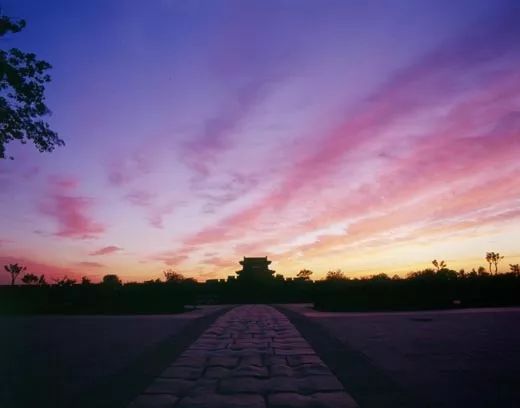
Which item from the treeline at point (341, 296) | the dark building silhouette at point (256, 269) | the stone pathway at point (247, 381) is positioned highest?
the dark building silhouette at point (256, 269)

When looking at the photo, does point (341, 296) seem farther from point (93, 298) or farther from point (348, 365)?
point (348, 365)

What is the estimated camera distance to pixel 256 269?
56000 millimetres

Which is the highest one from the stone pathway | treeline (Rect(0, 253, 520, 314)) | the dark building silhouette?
the dark building silhouette

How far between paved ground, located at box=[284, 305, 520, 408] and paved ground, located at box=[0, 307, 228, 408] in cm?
361

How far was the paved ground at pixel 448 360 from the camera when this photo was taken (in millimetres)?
4828

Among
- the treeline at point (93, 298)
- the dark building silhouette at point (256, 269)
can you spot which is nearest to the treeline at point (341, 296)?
the treeline at point (93, 298)

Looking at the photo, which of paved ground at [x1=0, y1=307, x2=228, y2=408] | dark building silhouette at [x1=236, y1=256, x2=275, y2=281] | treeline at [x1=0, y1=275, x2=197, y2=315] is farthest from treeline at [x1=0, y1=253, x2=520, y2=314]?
dark building silhouette at [x1=236, y1=256, x2=275, y2=281]

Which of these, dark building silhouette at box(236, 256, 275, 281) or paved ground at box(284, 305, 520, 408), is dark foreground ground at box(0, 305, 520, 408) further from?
dark building silhouette at box(236, 256, 275, 281)

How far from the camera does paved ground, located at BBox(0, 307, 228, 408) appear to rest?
5050 millimetres

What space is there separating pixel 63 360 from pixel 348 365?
4.98 meters

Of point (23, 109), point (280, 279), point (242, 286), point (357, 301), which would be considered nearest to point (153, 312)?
point (357, 301)

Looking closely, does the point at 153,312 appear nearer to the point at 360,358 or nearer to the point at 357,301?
the point at 357,301

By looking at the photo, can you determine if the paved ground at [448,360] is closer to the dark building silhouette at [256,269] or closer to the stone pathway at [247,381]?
the stone pathway at [247,381]

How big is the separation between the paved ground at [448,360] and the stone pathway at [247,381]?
0.63 meters
